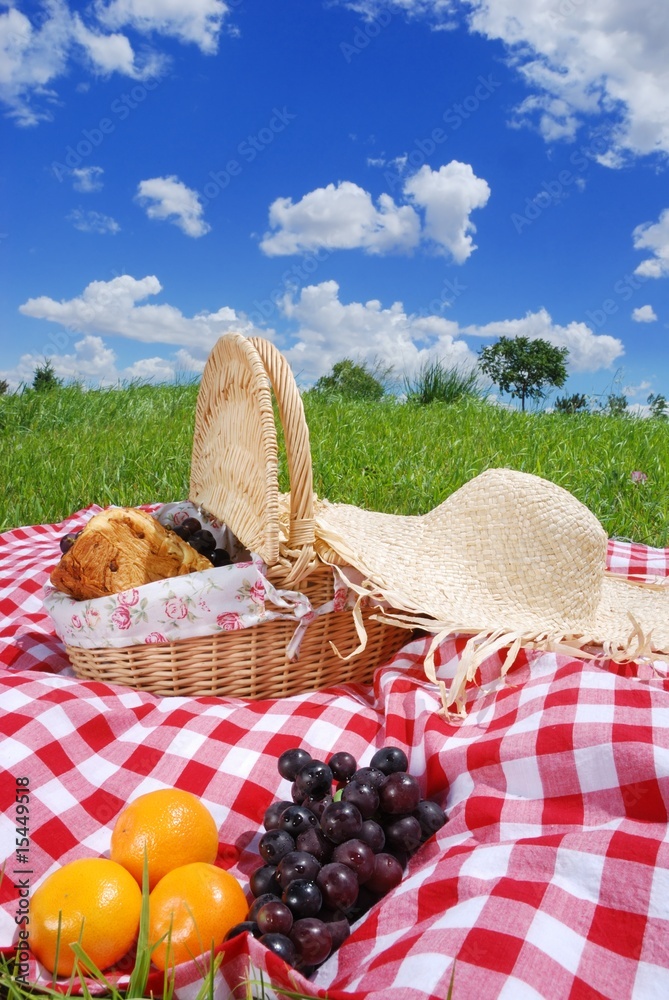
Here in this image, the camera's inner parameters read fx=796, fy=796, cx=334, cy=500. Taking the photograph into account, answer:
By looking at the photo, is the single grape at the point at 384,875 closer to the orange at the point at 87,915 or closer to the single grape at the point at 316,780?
the single grape at the point at 316,780

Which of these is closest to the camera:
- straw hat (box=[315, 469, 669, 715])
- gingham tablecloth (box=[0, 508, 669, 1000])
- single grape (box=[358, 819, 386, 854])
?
gingham tablecloth (box=[0, 508, 669, 1000])

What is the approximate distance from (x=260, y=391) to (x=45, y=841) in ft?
3.13

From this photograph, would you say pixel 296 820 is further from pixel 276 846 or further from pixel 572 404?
pixel 572 404

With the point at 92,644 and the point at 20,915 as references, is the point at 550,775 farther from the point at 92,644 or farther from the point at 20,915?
the point at 92,644

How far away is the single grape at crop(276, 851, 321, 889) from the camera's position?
3.60 ft

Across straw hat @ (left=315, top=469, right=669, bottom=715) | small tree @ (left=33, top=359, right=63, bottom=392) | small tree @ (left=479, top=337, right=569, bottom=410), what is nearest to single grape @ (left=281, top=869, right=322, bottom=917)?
straw hat @ (left=315, top=469, right=669, bottom=715)

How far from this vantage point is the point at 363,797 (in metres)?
1.21

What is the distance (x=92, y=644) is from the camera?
1.79 metres

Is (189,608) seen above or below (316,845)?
above

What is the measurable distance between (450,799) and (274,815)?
0.31 metres

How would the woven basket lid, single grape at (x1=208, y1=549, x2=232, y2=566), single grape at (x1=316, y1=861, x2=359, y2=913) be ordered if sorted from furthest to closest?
single grape at (x1=208, y1=549, x2=232, y2=566) < the woven basket lid < single grape at (x1=316, y1=861, x2=359, y2=913)

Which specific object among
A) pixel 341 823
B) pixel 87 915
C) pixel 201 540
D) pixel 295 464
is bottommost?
pixel 87 915

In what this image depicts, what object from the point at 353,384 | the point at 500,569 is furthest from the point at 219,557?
the point at 353,384

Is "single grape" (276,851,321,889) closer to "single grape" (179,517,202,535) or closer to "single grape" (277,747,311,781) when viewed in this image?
"single grape" (277,747,311,781)
